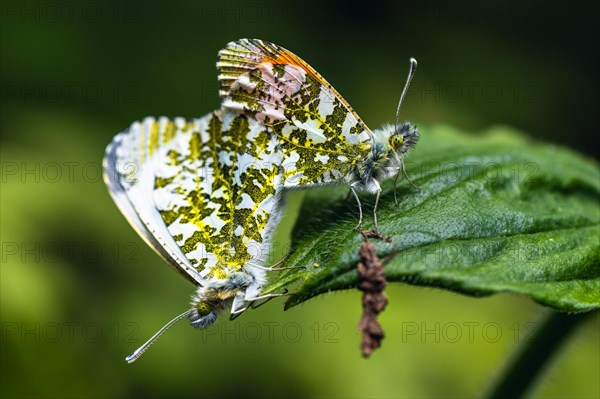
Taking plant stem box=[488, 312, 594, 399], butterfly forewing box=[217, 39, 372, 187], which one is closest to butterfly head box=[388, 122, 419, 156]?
butterfly forewing box=[217, 39, 372, 187]

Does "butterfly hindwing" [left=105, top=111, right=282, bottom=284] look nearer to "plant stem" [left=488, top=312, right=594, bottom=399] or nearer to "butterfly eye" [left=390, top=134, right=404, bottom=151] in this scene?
"butterfly eye" [left=390, top=134, right=404, bottom=151]

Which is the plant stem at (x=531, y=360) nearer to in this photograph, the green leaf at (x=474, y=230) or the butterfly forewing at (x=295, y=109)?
the green leaf at (x=474, y=230)

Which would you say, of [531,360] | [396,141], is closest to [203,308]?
[396,141]

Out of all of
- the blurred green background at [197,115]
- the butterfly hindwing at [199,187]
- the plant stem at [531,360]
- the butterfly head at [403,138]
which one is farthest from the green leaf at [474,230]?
the blurred green background at [197,115]

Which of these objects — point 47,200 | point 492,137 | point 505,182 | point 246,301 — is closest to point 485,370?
point 492,137

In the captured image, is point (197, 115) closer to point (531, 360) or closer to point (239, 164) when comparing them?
point (239, 164)
